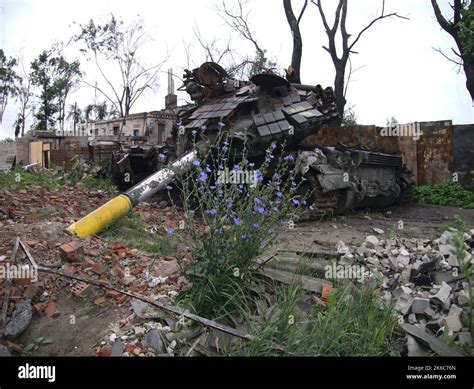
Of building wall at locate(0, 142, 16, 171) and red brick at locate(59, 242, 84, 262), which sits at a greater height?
building wall at locate(0, 142, 16, 171)

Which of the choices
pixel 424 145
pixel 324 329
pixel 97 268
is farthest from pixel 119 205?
pixel 424 145

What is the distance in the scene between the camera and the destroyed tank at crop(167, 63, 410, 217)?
25.6 ft

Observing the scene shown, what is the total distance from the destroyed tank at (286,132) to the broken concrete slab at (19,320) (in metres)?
3.65

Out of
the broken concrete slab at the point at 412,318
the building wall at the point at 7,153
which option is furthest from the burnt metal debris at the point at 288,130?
the building wall at the point at 7,153

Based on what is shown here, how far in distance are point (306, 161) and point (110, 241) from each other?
4124 mm

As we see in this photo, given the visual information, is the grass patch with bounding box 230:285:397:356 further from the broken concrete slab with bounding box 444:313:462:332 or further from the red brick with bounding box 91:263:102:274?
the red brick with bounding box 91:263:102:274

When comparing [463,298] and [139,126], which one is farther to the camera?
[139,126]

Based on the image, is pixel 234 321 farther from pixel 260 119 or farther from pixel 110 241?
pixel 260 119

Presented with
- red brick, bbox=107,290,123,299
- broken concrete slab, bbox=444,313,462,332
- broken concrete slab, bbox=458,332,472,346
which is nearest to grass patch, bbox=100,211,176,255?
red brick, bbox=107,290,123,299

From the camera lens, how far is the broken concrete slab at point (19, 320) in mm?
2965

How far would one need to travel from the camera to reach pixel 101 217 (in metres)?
5.48

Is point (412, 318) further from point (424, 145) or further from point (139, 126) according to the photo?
point (139, 126)

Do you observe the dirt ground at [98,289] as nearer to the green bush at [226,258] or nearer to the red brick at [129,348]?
the red brick at [129,348]

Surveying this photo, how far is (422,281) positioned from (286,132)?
464cm
